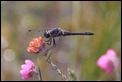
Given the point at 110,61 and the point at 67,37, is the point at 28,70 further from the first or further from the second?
the point at 67,37

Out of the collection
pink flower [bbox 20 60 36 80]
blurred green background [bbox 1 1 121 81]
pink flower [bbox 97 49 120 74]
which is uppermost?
pink flower [bbox 20 60 36 80]

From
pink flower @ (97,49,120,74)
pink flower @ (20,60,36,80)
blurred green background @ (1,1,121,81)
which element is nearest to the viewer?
pink flower @ (20,60,36,80)

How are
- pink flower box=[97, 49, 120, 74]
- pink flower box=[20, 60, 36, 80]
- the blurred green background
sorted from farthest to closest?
the blurred green background → pink flower box=[97, 49, 120, 74] → pink flower box=[20, 60, 36, 80]

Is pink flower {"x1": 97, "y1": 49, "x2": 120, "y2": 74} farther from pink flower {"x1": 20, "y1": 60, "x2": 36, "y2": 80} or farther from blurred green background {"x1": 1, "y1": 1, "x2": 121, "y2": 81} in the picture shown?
pink flower {"x1": 20, "y1": 60, "x2": 36, "y2": 80}

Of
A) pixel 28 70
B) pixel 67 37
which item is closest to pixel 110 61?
pixel 28 70

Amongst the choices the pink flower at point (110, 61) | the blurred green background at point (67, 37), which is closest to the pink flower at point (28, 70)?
the pink flower at point (110, 61)

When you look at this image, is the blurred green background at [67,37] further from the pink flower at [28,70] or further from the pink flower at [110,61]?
the pink flower at [28,70]

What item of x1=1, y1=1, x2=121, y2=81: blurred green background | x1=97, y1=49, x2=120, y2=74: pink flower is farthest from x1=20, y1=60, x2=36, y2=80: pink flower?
x1=1, y1=1, x2=121, y2=81: blurred green background

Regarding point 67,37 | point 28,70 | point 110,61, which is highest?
point 28,70
